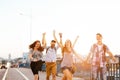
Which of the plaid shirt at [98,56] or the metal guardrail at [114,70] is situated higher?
the plaid shirt at [98,56]

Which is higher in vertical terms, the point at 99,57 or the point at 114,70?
the point at 99,57

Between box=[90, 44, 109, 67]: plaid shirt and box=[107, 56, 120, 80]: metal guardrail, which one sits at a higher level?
box=[90, 44, 109, 67]: plaid shirt

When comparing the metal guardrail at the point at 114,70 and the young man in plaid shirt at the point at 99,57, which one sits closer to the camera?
the young man in plaid shirt at the point at 99,57

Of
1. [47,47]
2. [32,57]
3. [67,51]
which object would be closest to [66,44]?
[67,51]

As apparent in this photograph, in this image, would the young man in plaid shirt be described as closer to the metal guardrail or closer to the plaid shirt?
the plaid shirt

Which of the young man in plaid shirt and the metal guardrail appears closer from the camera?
the young man in plaid shirt

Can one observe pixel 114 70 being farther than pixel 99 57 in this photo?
Yes

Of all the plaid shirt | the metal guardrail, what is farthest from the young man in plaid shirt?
the metal guardrail

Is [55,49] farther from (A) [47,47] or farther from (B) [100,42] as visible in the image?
(B) [100,42]

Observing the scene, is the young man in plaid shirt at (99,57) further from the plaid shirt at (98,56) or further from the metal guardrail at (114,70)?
the metal guardrail at (114,70)

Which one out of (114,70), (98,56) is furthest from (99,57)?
(114,70)

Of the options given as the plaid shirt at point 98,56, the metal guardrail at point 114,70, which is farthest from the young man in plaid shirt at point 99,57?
the metal guardrail at point 114,70

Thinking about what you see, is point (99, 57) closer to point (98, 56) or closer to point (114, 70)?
point (98, 56)

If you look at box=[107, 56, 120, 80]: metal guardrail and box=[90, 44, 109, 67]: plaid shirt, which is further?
box=[107, 56, 120, 80]: metal guardrail
